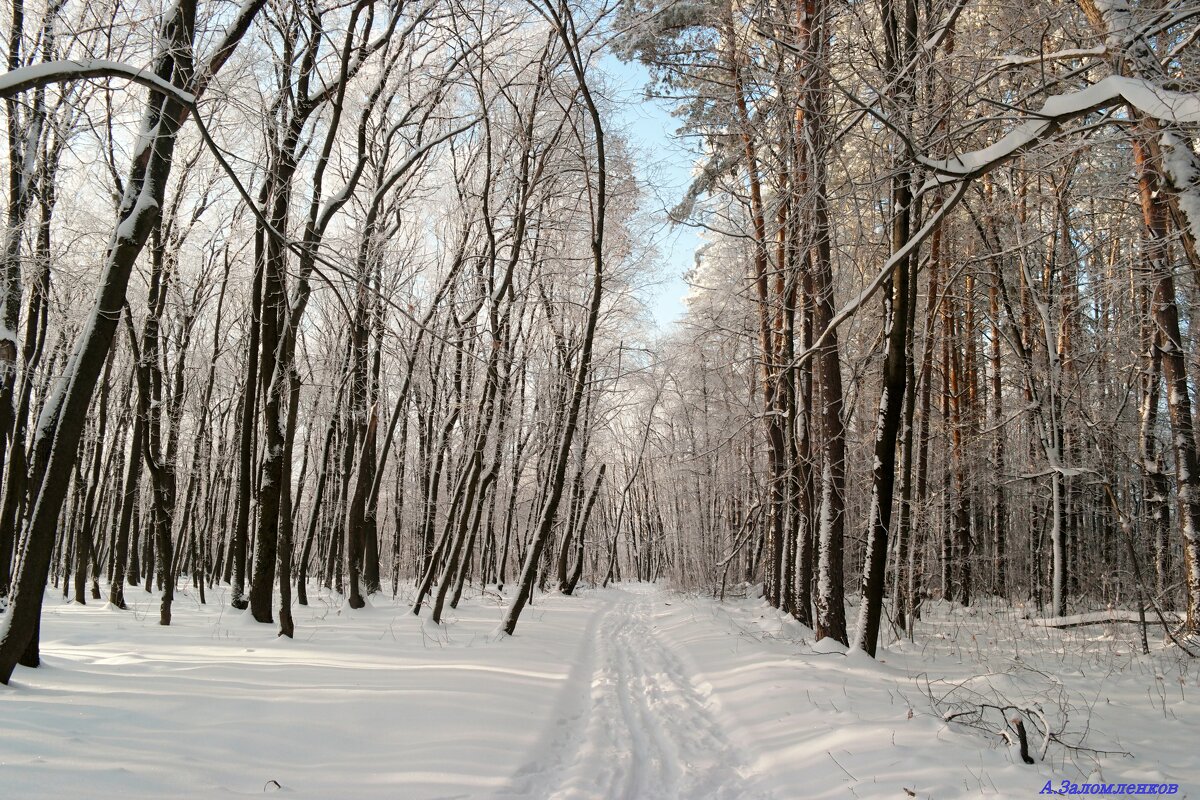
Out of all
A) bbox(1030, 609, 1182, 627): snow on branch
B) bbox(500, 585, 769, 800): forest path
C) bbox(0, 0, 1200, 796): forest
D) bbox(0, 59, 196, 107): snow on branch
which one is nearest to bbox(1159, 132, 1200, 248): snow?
bbox(0, 0, 1200, 796): forest

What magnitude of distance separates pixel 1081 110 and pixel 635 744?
17.6 ft

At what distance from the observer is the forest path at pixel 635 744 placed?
4.15 m

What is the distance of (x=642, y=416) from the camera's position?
26.1m

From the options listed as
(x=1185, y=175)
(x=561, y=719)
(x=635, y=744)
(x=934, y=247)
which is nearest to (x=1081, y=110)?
(x=1185, y=175)

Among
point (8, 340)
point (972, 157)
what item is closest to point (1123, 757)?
point (972, 157)

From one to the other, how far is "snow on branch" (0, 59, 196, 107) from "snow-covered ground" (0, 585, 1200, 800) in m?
3.68

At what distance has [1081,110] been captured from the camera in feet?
11.4

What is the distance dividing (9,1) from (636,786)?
10825 millimetres

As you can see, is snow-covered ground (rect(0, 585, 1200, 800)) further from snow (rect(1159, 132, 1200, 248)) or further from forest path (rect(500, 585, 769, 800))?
snow (rect(1159, 132, 1200, 248))

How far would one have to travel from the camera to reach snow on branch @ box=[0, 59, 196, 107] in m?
3.49

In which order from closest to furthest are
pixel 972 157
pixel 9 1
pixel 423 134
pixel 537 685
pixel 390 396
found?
1. pixel 972 157
2. pixel 537 685
3. pixel 9 1
4. pixel 423 134
5. pixel 390 396

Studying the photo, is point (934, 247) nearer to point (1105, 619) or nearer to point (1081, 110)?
point (1105, 619)

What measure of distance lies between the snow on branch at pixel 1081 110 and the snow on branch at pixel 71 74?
456 cm

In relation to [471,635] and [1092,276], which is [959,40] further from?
[471,635]
